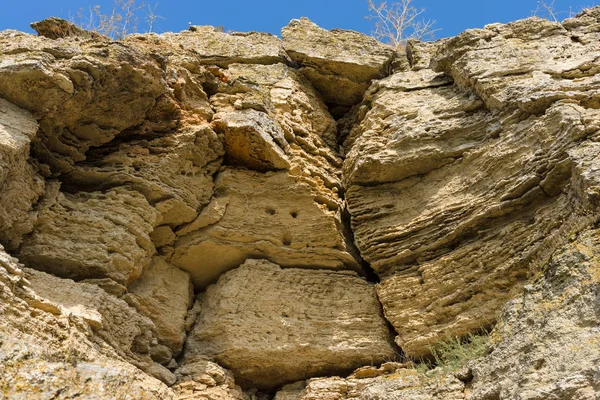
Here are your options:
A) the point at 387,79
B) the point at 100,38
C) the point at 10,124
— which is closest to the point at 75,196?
the point at 10,124

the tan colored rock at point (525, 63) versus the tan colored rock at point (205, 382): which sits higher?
the tan colored rock at point (525, 63)

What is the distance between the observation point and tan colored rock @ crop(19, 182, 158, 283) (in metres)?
8.09

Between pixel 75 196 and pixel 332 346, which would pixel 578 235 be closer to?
pixel 332 346

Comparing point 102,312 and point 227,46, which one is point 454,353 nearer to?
point 102,312

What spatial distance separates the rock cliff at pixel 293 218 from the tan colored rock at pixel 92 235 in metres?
0.03

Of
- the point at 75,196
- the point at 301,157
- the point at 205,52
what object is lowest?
the point at 75,196

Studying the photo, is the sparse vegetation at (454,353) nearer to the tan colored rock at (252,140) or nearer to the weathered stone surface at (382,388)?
the weathered stone surface at (382,388)

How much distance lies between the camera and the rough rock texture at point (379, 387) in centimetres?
711

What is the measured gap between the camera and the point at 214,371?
8.45 metres

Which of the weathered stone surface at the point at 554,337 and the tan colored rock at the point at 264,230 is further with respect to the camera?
the tan colored rock at the point at 264,230

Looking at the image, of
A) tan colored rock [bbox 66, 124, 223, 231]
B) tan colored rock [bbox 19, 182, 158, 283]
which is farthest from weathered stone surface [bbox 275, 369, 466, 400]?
tan colored rock [bbox 66, 124, 223, 231]

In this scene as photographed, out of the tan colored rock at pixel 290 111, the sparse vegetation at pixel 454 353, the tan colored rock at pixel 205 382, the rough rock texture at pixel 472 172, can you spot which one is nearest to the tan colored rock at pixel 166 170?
the tan colored rock at pixel 290 111

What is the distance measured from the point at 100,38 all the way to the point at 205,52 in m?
2.80

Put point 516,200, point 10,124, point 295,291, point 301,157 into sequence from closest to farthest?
point 10,124, point 516,200, point 295,291, point 301,157
